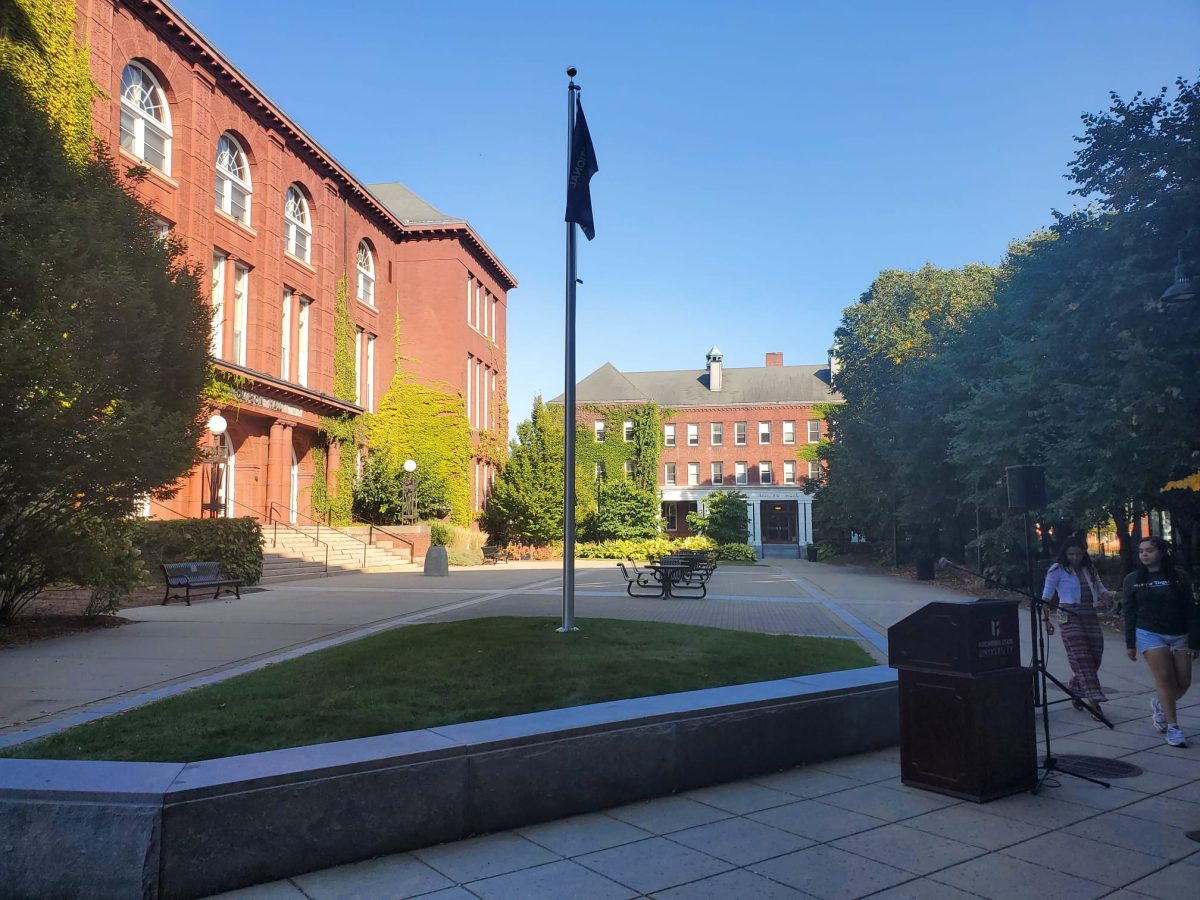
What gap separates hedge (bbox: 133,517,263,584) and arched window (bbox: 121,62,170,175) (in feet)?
35.6

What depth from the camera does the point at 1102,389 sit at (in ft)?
46.9

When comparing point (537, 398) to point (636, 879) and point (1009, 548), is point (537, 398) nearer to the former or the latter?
point (1009, 548)

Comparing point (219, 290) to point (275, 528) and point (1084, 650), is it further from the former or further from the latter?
point (1084, 650)

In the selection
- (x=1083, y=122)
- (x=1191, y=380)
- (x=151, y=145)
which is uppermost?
(x=151, y=145)

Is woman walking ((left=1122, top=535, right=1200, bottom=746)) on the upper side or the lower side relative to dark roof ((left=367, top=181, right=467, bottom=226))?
lower

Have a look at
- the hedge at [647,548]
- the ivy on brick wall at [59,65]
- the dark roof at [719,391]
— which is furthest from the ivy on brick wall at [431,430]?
the dark roof at [719,391]

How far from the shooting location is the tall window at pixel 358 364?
3572 cm

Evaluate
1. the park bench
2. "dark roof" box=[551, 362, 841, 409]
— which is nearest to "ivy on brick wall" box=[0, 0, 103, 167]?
the park bench

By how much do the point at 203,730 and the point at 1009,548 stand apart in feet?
70.6

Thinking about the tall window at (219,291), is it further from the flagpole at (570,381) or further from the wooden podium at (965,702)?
the wooden podium at (965,702)

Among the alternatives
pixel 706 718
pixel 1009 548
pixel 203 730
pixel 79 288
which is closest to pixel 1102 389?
pixel 1009 548

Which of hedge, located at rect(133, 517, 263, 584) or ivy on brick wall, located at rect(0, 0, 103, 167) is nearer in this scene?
ivy on brick wall, located at rect(0, 0, 103, 167)

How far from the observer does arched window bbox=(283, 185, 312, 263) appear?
32.0 metres

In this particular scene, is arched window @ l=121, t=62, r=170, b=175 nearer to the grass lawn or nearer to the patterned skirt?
the grass lawn
